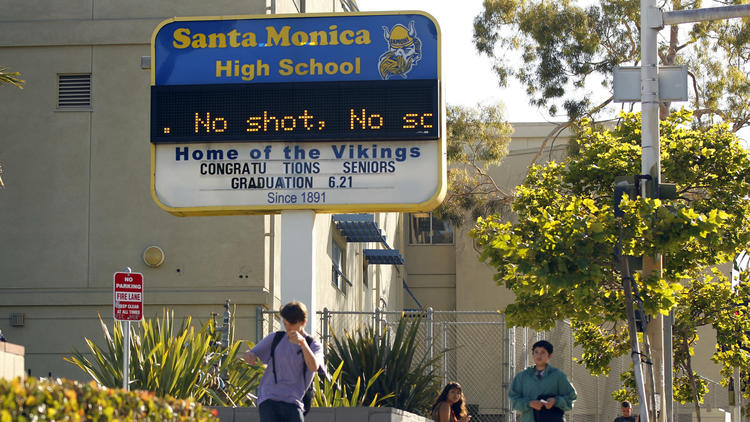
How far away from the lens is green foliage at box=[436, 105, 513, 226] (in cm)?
3622

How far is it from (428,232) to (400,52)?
32726 mm

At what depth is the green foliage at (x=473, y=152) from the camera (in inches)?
1426

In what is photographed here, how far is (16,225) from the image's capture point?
73.5ft

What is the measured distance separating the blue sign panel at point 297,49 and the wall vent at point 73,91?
7994 mm

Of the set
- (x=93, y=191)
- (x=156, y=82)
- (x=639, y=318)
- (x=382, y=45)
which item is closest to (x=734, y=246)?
(x=639, y=318)

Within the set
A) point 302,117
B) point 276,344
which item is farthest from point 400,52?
point 276,344

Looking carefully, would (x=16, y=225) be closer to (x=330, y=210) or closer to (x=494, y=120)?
(x=330, y=210)

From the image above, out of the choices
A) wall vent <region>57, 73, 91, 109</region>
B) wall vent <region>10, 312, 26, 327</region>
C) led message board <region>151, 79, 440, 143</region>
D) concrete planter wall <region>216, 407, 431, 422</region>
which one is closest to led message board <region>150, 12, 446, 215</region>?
led message board <region>151, 79, 440, 143</region>

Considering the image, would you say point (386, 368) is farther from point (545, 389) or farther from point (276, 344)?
point (276, 344)

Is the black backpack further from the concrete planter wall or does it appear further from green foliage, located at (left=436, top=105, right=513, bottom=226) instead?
green foliage, located at (left=436, top=105, right=513, bottom=226)

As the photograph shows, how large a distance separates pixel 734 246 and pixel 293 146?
7196 mm

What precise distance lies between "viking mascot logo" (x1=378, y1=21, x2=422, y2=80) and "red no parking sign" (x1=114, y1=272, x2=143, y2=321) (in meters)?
3.99

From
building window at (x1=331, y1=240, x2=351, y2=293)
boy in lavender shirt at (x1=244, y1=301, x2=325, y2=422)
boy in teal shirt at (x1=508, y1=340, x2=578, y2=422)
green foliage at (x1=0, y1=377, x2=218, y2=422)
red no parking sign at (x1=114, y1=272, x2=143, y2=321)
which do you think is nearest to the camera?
green foliage at (x1=0, y1=377, x2=218, y2=422)

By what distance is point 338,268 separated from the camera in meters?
29.1
